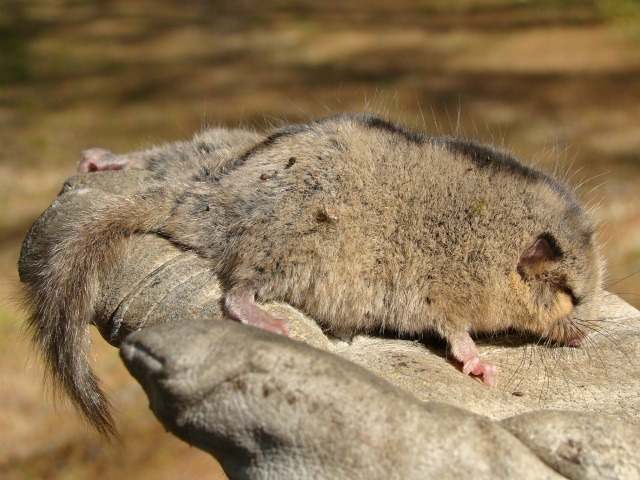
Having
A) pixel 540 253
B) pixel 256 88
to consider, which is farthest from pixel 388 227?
pixel 256 88

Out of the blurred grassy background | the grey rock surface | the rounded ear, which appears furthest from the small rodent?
the blurred grassy background

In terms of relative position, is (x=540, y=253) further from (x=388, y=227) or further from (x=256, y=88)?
(x=256, y=88)

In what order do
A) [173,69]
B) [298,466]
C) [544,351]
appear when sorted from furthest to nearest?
[173,69]
[544,351]
[298,466]

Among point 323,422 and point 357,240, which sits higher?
point 357,240

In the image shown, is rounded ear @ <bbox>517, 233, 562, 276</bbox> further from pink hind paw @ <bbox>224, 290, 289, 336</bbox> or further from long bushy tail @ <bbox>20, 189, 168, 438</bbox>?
long bushy tail @ <bbox>20, 189, 168, 438</bbox>

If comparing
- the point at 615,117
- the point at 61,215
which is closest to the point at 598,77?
the point at 615,117

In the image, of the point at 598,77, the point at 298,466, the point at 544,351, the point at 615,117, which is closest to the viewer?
the point at 298,466

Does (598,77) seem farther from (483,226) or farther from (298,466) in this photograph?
(298,466)
